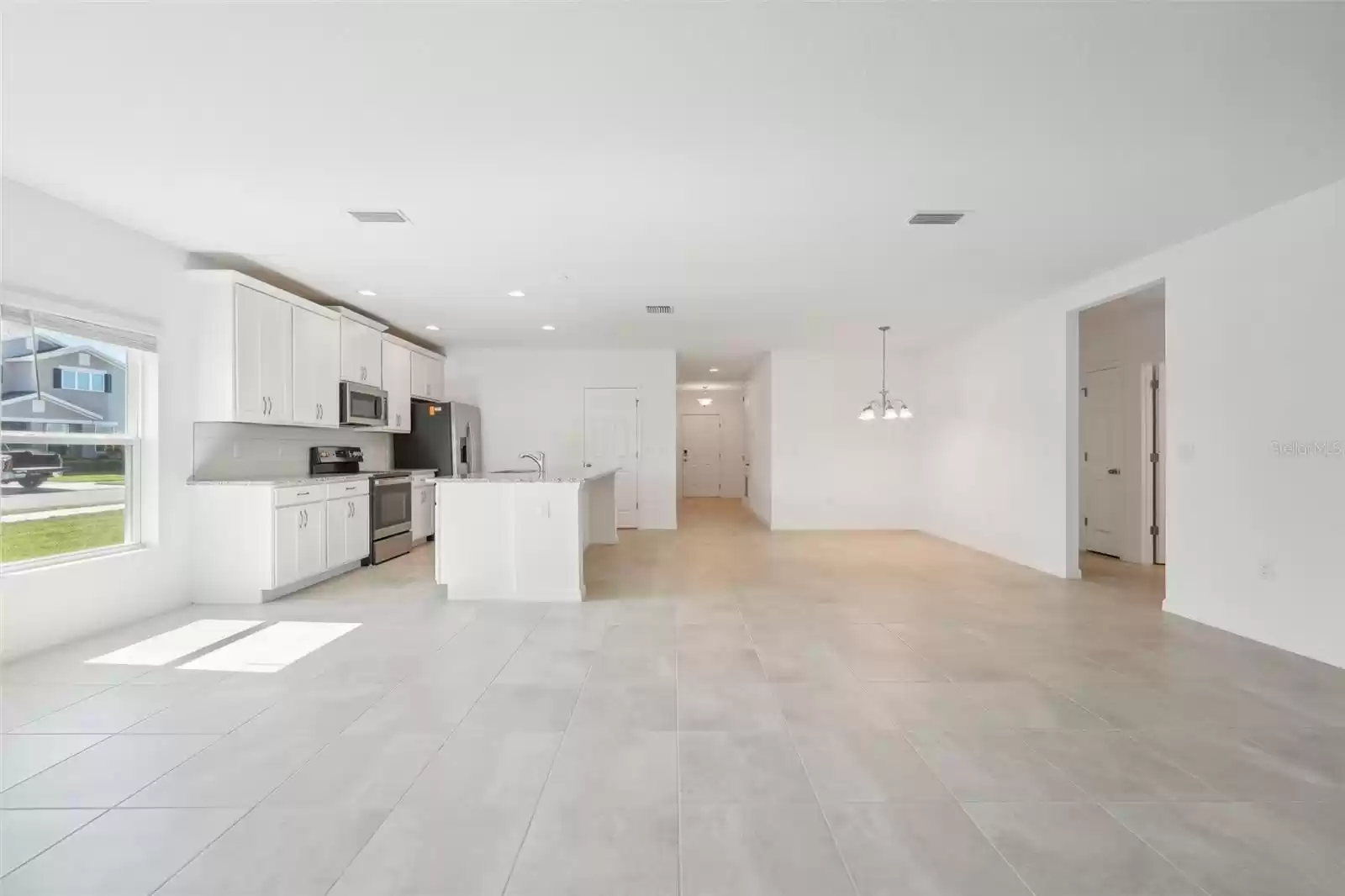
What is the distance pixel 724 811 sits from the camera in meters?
1.92

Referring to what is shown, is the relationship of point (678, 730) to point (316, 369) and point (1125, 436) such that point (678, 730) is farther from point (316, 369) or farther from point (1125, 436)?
point (1125, 436)

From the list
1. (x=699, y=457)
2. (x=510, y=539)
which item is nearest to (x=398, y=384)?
(x=510, y=539)

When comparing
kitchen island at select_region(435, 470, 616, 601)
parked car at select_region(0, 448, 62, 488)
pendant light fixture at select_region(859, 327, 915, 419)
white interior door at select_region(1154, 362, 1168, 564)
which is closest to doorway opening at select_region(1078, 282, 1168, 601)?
white interior door at select_region(1154, 362, 1168, 564)

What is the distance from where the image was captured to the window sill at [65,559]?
3.36 metres

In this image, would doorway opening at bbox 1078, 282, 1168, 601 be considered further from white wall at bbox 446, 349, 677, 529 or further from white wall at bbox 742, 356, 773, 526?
white wall at bbox 446, 349, 677, 529

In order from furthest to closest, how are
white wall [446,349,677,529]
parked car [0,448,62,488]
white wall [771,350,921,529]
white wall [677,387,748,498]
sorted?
white wall [677,387,748,498] < white wall [771,350,921,529] < white wall [446,349,677,529] < parked car [0,448,62,488]

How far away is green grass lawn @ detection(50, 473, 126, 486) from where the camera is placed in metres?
3.67

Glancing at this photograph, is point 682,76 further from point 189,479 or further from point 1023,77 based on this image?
point 189,479

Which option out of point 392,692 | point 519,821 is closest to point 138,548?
point 392,692

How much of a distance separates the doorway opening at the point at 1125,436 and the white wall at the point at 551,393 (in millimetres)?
4997

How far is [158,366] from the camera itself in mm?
4301

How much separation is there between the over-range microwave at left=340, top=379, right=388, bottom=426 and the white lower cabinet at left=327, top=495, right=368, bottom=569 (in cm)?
81

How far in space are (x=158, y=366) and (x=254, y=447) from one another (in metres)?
1.04

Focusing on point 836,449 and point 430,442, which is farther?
point 836,449
